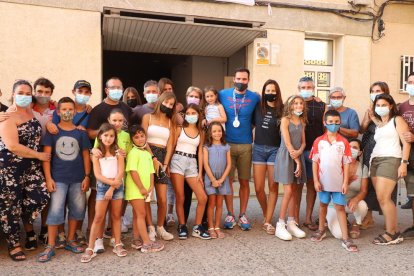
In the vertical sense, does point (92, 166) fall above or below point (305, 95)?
below

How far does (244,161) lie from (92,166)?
6.12 feet

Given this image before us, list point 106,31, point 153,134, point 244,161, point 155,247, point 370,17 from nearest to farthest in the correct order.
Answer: point 155,247 < point 153,134 < point 244,161 < point 106,31 < point 370,17

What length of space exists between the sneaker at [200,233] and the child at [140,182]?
0.52m

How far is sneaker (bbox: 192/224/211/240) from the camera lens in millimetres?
4500

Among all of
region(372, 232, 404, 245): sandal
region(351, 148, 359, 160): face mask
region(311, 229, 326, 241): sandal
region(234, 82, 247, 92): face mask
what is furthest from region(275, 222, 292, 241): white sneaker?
region(234, 82, 247, 92): face mask

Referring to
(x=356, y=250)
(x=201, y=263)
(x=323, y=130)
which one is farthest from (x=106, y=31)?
(x=356, y=250)

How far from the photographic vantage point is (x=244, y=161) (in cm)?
491

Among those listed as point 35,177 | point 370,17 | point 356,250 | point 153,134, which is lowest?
point 356,250

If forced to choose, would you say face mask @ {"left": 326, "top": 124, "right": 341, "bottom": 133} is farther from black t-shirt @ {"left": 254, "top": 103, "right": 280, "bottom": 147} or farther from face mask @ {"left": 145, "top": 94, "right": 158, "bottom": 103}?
face mask @ {"left": 145, "top": 94, "right": 158, "bottom": 103}

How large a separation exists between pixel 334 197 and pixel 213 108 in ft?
5.89

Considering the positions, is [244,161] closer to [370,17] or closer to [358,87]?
[358,87]

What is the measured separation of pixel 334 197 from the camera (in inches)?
176

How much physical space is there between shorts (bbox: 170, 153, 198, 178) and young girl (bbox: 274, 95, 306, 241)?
1.02 m

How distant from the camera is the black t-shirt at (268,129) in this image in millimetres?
4805
